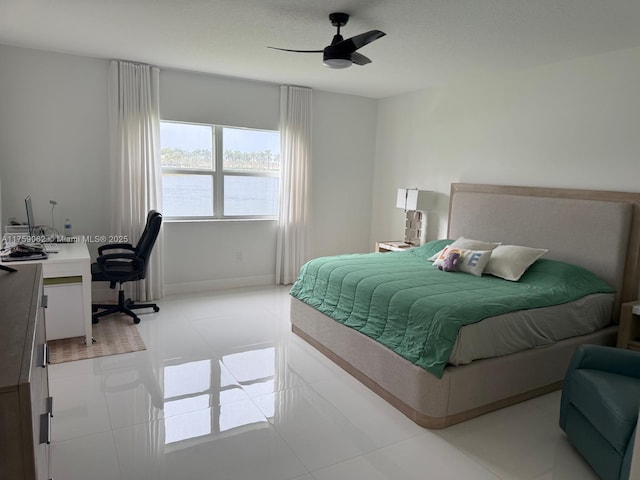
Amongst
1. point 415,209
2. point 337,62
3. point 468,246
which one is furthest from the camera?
point 415,209

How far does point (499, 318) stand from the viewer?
2.82 metres

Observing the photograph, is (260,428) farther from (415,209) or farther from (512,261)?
(415,209)

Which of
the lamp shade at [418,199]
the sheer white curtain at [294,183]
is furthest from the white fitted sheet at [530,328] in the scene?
the sheer white curtain at [294,183]

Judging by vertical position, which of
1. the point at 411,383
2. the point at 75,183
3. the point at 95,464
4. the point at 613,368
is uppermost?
the point at 75,183

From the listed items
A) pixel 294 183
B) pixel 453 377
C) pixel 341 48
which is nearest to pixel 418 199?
pixel 294 183

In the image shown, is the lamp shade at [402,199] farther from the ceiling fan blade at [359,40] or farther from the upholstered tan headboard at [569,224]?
the ceiling fan blade at [359,40]

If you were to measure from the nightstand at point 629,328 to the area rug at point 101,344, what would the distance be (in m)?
3.78

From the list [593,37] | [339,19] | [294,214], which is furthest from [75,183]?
[593,37]

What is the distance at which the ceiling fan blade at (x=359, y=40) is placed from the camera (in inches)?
110

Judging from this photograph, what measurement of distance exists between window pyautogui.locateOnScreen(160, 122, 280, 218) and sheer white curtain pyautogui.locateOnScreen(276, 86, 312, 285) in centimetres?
19

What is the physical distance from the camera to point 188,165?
5.28 m

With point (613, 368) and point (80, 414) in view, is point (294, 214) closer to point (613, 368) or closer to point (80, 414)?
point (80, 414)

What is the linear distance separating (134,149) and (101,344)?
7.04ft

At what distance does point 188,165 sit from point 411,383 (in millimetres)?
3793
